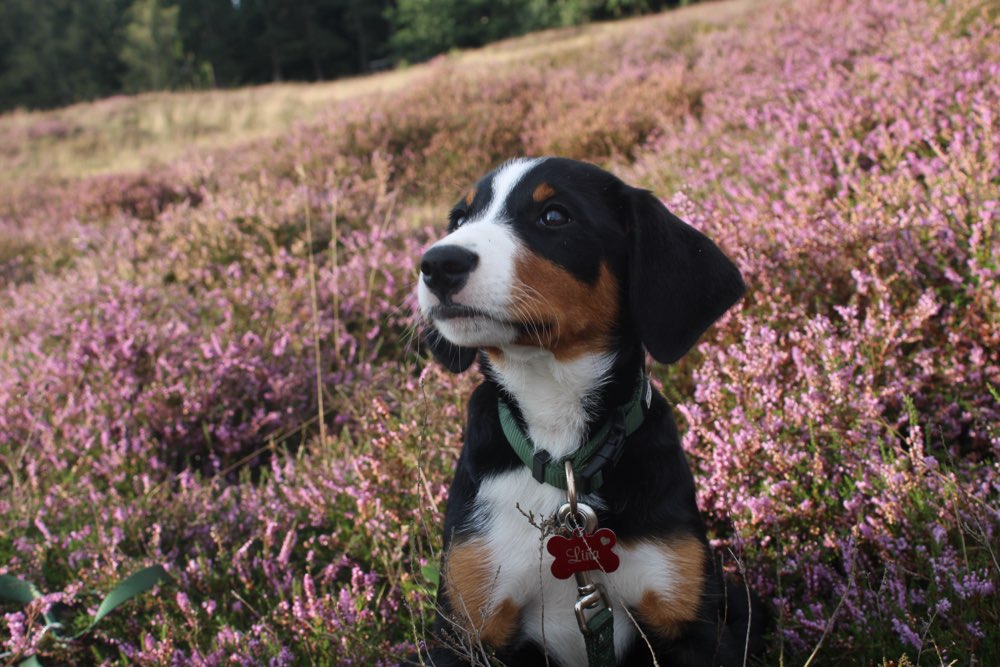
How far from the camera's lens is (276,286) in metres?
4.91

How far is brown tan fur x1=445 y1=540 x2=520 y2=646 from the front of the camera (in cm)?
189

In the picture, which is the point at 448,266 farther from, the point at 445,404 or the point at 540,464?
the point at 445,404

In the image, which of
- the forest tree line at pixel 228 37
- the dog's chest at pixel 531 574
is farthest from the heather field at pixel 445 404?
the forest tree line at pixel 228 37

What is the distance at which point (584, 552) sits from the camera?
5.75ft

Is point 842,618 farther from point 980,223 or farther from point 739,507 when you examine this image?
point 980,223

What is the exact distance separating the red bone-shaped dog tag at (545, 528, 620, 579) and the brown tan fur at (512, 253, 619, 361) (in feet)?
1.65

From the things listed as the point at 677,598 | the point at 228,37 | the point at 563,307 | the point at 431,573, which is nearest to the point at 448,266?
the point at 563,307

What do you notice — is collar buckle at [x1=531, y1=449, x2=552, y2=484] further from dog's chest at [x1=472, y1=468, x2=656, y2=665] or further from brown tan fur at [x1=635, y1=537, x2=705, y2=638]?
brown tan fur at [x1=635, y1=537, x2=705, y2=638]

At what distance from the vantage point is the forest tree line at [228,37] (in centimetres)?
3691

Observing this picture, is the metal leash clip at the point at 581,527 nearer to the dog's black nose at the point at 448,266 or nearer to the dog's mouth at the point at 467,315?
the dog's mouth at the point at 467,315

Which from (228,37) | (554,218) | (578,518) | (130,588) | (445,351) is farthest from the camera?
(228,37)

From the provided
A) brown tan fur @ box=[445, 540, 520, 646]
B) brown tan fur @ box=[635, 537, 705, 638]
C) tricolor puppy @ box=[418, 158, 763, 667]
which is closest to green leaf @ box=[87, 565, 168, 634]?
tricolor puppy @ box=[418, 158, 763, 667]

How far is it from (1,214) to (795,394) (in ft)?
37.5

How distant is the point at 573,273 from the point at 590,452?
49 centimetres
